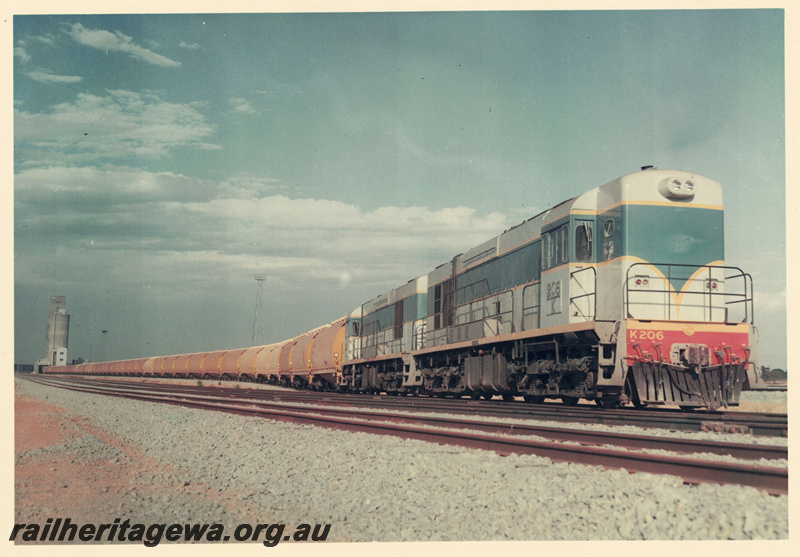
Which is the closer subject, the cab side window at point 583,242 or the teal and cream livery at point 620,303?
the teal and cream livery at point 620,303

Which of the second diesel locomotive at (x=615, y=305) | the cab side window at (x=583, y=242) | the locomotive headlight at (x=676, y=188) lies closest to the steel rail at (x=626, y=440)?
the second diesel locomotive at (x=615, y=305)

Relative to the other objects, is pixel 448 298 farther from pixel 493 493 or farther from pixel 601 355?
pixel 493 493

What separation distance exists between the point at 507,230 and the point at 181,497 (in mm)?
10402

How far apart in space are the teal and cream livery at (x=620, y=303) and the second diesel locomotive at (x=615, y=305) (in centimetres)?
2

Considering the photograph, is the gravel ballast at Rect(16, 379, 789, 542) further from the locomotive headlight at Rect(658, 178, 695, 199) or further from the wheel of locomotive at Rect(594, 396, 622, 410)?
the locomotive headlight at Rect(658, 178, 695, 199)

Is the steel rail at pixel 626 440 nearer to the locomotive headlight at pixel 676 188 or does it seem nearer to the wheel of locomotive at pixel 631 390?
the wheel of locomotive at pixel 631 390

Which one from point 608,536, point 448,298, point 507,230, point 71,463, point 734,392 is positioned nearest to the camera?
point 608,536

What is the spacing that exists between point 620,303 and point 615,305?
0.17 metres

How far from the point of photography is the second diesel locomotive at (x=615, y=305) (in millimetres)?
9523

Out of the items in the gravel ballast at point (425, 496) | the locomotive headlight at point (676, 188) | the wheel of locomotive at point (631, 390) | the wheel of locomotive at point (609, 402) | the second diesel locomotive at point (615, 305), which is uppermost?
the locomotive headlight at point (676, 188)

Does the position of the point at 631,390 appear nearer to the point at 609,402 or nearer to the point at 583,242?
the point at 609,402

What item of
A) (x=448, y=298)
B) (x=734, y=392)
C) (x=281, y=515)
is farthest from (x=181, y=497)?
(x=448, y=298)

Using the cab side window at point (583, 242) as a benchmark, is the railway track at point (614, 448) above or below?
below
